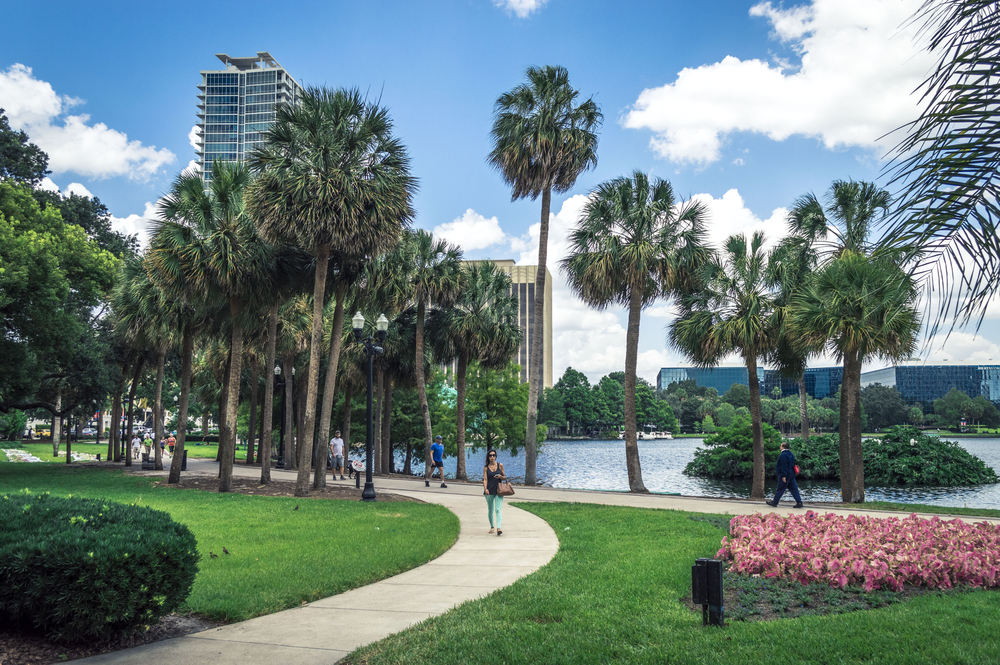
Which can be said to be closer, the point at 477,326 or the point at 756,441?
the point at 756,441

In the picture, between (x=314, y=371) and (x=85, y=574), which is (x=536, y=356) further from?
(x=85, y=574)

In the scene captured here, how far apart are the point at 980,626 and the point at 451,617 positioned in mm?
4976

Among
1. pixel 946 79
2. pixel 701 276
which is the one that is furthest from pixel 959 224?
pixel 701 276

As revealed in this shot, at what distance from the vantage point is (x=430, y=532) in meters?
12.5

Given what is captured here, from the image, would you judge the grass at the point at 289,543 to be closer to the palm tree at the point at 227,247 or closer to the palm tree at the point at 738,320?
the palm tree at the point at 227,247

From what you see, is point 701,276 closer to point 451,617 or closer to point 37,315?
point 451,617

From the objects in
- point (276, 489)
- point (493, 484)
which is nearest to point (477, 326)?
point (276, 489)

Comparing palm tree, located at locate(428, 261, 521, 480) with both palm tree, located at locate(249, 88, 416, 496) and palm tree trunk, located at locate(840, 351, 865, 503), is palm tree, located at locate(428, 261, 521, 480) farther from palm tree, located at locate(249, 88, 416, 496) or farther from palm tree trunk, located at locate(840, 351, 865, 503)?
palm tree trunk, located at locate(840, 351, 865, 503)

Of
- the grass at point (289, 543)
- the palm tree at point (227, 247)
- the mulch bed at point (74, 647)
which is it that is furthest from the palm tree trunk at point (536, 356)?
the mulch bed at point (74, 647)

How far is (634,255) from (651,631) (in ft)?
63.6

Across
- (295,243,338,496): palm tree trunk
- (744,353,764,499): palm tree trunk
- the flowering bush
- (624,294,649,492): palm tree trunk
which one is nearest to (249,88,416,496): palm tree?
(295,243,338,496): palm tree trunk

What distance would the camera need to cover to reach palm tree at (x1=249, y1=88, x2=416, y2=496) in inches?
724

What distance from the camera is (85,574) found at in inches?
213

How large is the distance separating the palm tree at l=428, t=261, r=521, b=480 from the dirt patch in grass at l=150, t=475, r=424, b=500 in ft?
32.4
